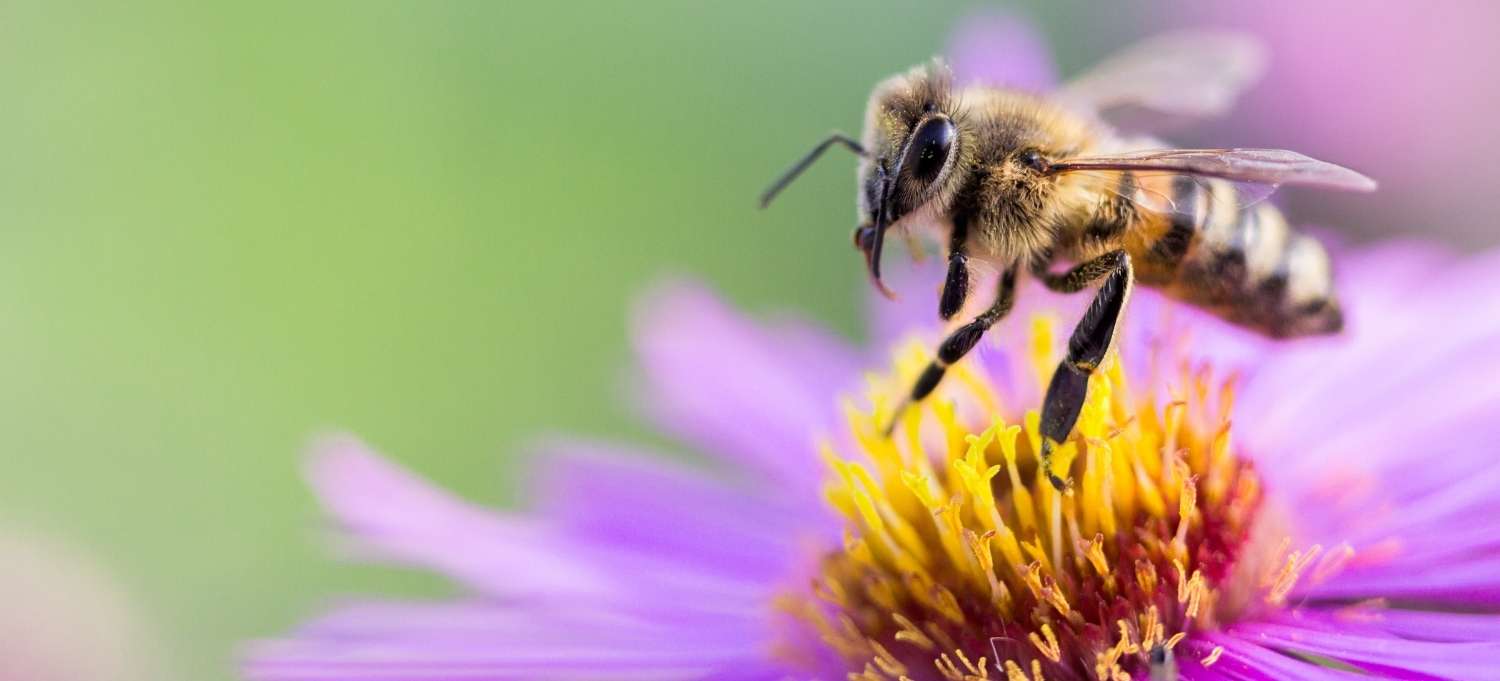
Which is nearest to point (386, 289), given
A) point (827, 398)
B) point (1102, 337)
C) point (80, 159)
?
point (80, 159)

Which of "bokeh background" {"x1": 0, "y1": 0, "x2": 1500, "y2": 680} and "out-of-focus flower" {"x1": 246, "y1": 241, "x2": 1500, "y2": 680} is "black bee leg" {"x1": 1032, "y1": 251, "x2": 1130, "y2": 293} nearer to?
"out-of-focus flower" {"x1": 246, "y1": 241, "x2": 1500, "y2": 680}

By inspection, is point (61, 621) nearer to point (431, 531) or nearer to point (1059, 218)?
point (431, 531)

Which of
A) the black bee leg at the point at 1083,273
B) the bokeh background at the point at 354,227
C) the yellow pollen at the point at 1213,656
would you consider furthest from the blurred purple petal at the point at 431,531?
the bokeh background at the point at 354,227

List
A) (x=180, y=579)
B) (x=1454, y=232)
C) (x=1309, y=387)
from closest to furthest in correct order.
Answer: (x=1309, y=387)
(x=1454, y=232)
(x=180, y=579)

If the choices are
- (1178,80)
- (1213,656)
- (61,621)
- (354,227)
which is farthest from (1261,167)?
(354,227)

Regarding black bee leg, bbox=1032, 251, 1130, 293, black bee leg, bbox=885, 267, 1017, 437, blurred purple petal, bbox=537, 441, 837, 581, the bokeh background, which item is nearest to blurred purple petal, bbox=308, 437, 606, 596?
blurred purple petal, bbox=537, 441, 837, 581

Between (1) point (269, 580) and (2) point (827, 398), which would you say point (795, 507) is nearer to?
(2) point (827, 398)
